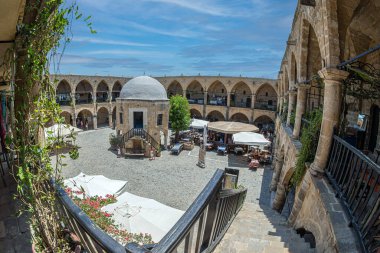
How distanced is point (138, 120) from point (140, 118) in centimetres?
26

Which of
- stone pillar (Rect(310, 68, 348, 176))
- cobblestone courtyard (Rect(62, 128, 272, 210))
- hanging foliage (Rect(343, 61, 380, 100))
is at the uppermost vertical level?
hanging foliage (Rect(343, 61, 380, 100))

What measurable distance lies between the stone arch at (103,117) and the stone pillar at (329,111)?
3555 centimetres

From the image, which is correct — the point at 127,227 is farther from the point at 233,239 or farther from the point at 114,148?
the point at 114,148

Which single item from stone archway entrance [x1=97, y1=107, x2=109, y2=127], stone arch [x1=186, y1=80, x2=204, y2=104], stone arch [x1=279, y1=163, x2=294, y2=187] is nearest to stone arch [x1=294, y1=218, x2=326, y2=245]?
stone arch [x1=279, y1=163, x2=294, y2=187]

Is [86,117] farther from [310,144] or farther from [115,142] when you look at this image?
[310,144]

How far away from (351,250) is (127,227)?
245 inches

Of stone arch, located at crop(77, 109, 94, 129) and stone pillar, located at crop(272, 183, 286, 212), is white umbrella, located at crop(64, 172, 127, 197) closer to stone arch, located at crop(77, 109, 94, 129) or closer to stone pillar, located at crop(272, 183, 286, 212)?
stone pillar, located at crop(272, 183, 286, 212)

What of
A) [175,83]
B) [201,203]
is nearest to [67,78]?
[175,83]

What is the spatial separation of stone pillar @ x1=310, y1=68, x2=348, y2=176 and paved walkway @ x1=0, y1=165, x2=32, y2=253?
5.11m

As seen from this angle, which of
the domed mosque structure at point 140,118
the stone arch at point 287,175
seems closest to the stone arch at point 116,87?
the domed mosque structure at point 140,118

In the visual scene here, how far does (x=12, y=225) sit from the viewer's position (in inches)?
141

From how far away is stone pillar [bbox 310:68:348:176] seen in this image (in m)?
4.62

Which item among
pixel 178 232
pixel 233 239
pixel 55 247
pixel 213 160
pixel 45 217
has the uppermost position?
pixel 178 232

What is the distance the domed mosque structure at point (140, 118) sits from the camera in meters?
20.1
